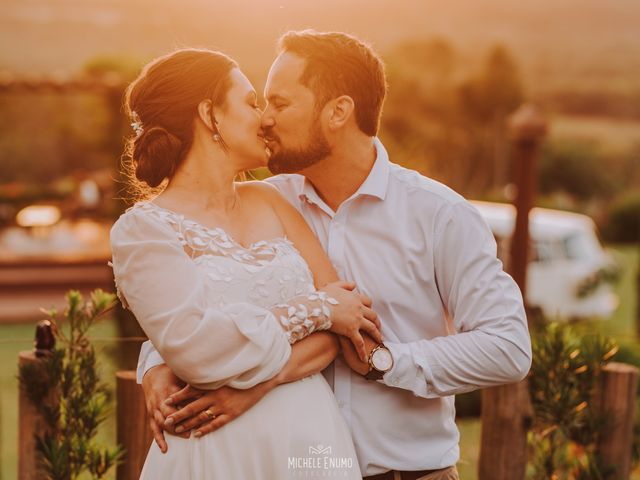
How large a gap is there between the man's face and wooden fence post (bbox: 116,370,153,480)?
0.83m

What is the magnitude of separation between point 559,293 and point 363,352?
1023cm

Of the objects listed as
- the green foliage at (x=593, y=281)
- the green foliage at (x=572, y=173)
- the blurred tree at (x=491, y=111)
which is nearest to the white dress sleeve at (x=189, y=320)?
the green foliage at (x=593, y=281)

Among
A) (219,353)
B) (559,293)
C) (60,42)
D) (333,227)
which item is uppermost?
(60,42)

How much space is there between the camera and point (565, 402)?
8.89ft

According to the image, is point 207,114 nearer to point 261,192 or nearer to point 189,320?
point 261,192

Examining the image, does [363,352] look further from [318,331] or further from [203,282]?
[203,282]

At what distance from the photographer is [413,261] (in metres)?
2.12

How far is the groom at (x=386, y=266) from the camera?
6.61 feet

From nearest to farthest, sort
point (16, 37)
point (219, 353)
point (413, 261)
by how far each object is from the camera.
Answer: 1. point (219, 353)
2. point (413, 261)
3. point (16, 37)

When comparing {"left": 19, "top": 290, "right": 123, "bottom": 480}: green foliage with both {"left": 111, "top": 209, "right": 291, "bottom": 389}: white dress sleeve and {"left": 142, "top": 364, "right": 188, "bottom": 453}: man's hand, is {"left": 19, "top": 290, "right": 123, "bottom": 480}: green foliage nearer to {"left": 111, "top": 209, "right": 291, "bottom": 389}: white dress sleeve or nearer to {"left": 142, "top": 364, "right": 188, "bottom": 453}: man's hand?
{"left": 142, "top": 364, "right": 188, "bottom": 453}: man's hand

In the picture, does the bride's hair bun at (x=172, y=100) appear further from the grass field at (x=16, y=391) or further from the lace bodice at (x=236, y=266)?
the grass field at (x=16, y=391)

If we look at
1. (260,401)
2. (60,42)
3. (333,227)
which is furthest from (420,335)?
(60,42)
